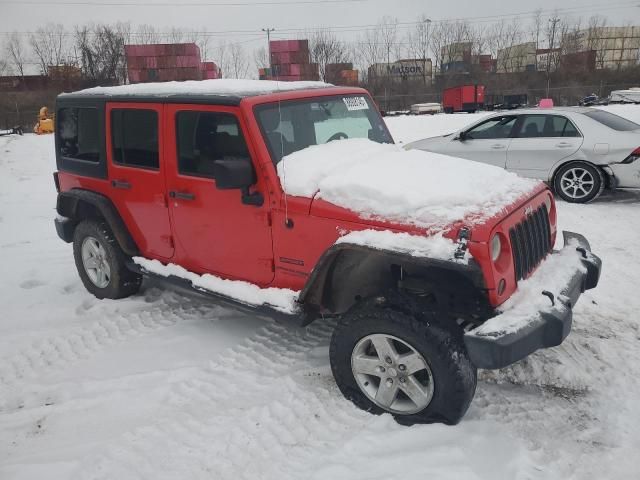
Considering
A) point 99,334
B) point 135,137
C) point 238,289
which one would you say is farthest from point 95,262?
point 238,289

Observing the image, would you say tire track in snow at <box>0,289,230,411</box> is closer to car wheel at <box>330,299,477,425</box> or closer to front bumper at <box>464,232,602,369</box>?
car wheel at <box>330,299,477,425</box>

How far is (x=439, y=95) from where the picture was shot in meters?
44.8

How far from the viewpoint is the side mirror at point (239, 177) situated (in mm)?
3234

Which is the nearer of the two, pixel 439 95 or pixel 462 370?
pixel 462 370

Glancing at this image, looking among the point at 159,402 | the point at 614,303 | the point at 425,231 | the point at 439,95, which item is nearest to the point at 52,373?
the point at 159,402

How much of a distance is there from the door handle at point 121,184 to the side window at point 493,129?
6.45 meters

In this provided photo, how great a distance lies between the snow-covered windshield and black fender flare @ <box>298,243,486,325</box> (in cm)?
83

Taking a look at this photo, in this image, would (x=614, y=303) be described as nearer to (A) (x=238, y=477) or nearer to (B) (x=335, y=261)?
(B) (x=335, y=261)

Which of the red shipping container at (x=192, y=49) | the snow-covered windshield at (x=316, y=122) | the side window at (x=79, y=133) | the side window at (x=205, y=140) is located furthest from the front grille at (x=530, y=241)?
the red shipping container at (x=192, y=49)

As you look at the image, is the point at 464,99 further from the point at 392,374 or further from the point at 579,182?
the point at 392,374

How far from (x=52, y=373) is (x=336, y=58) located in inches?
1982

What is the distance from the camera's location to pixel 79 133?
491 centimetres

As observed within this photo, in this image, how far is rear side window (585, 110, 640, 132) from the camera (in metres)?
7.94

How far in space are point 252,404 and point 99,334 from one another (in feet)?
5.84
